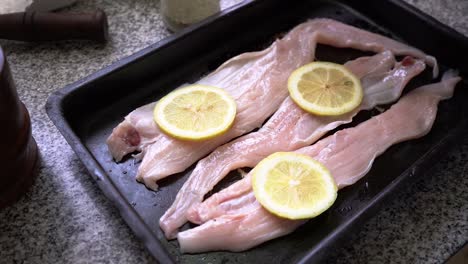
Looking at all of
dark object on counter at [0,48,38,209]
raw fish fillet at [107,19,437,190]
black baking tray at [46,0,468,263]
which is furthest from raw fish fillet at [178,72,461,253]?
dark object on counter at [0,48,38,209]

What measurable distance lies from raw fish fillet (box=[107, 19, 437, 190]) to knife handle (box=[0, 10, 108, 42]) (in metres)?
0.41

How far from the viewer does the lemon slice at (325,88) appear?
4.59 feet

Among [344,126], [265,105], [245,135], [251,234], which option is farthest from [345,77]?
[251,234]

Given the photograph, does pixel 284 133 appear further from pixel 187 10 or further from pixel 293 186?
pixel 187 10

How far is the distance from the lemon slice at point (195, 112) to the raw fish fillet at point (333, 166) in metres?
0.18

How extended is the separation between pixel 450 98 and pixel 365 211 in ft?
2.04

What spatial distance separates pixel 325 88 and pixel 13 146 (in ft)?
2.79

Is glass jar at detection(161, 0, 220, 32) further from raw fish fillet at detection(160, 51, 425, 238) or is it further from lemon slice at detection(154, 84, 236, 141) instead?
raw fish fillet at detection(160, 51, 425, 238)

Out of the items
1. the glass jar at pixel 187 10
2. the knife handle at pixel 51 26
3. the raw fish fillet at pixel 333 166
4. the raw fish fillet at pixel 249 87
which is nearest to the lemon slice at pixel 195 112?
the raw fish fillet at pixel 249 87

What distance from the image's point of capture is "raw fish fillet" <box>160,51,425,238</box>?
46.9 inches

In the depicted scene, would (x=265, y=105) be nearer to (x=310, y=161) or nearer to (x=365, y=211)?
(x=310, y=161)

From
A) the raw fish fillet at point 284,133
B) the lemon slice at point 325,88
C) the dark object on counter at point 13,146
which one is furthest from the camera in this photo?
the lemon slice at point 325,88

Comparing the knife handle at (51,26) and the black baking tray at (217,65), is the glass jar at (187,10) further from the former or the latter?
the knife handle at (51,26)

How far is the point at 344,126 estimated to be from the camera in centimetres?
142
